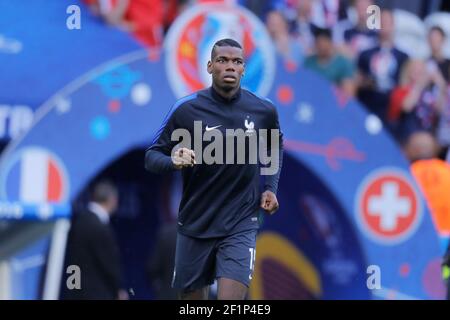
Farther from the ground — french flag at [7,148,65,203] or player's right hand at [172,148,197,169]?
french flag at [7,148,65,203]

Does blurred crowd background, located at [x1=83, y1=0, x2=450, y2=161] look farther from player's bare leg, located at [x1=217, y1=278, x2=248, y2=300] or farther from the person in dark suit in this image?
player's bare leg, located at [x1=217, y1=278, x2=248, y2=300]

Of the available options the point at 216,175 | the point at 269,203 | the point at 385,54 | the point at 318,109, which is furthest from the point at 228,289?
the point at 385,54

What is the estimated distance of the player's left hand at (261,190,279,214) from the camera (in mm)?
8141

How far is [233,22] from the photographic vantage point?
40.4 feet

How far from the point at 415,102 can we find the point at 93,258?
12.8ft

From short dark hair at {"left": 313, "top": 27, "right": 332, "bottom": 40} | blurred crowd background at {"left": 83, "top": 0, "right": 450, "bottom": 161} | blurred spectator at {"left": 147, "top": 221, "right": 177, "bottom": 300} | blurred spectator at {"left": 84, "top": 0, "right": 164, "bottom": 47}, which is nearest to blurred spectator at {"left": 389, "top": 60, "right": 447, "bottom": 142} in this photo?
blurred crowd background at {"left": 83, "top": 0, "right": 450, "bottom": 161}

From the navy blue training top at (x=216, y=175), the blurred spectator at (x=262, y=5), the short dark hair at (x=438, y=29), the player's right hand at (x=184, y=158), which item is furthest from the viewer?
the short dark hair at (x=438, y=29)

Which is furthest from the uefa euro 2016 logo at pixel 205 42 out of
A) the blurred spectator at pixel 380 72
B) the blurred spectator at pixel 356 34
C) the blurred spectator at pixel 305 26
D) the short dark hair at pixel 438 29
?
the short dark hair at pixel 438 29

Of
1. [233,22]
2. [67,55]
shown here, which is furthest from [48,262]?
[233,22]

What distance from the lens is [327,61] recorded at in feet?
42.1

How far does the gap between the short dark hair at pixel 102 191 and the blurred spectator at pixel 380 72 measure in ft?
9.08

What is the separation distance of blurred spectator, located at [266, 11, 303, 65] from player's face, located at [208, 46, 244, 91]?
14.3 ft

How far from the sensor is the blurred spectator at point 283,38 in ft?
41.2

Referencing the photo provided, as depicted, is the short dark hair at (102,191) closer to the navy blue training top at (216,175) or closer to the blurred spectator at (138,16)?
the blurred spectator at (138,16)
